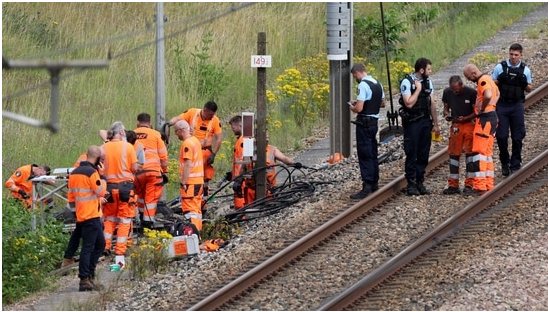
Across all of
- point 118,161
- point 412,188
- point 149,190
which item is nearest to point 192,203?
point 149,190

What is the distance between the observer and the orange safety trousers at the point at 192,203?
16094 millimetres

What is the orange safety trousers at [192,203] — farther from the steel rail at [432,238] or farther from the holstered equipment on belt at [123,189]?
the steel rail at [432,238]

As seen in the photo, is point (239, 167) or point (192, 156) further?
point (239, 167)

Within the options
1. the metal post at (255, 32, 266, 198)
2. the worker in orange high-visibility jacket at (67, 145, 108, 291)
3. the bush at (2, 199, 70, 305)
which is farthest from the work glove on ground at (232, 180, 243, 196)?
the worker in orange high-visibility jacket at (67, 145, 108, 291)

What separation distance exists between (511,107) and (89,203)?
19.3 ft

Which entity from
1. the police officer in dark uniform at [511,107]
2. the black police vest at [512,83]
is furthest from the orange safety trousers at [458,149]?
the black police vest at [512,83]

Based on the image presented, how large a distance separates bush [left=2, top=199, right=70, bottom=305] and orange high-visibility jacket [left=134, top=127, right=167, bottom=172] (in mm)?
1435

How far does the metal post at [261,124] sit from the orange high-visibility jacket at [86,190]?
3.48m

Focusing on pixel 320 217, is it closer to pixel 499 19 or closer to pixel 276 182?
pixel 276 182

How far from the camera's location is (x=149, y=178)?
1692 cm

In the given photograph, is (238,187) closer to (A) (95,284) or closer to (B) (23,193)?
(B) (23,193)

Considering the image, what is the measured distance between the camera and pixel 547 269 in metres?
13.0

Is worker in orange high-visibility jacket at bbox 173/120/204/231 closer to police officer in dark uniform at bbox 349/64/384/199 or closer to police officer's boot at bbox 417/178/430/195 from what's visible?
police officer in dark uniform at bbox 349/64/384/199

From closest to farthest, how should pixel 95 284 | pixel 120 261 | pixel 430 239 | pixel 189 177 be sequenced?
pixel 95 284, pixel 430 239, pixel 120 261, pixel 189 177
